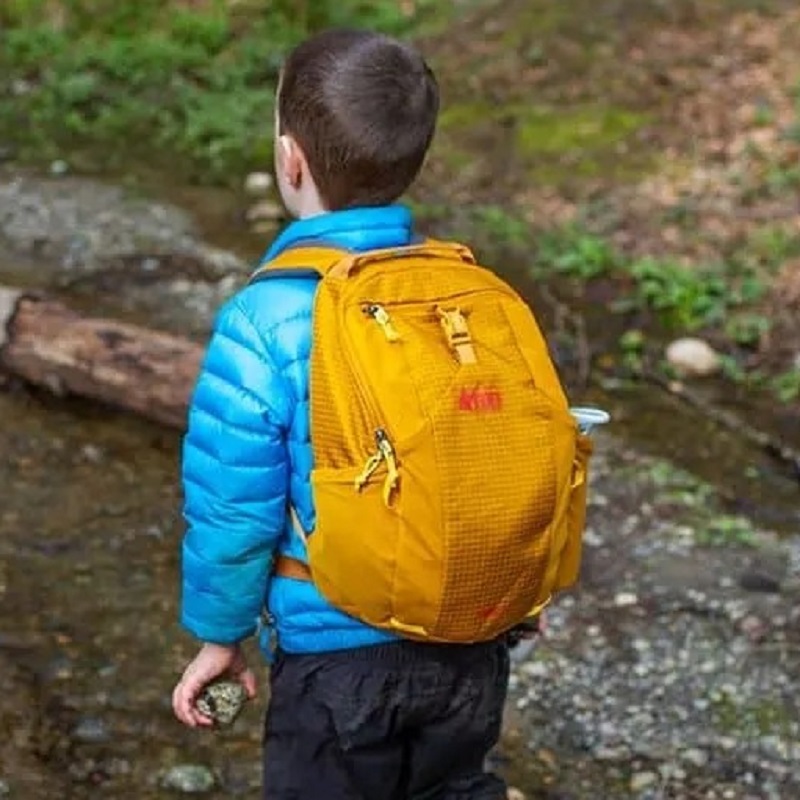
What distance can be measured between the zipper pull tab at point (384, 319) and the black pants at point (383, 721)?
1.80ft

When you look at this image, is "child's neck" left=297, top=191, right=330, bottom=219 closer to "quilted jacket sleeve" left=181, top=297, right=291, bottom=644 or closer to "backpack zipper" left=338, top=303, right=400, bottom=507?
"quilted jacket sleeve" left=181, top=297, right=291, bottom=644

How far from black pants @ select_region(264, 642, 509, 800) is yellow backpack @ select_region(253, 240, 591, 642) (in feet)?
0.47

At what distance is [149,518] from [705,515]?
5.93ft

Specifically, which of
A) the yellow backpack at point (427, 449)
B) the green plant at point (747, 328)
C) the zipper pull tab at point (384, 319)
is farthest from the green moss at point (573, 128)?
the zipper pull tab at point (384, 319)

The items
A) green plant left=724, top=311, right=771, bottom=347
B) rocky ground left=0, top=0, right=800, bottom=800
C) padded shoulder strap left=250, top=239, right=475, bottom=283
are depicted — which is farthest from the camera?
green plant left=724, top=311, right=771, bottom=347

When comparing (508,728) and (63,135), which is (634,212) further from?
(508,728)

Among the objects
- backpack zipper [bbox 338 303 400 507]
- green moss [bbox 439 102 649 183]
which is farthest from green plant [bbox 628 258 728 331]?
backpack zipper [bbox 338 303 400 507]

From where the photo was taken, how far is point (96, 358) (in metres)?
5.87

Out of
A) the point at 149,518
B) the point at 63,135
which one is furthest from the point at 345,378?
the point at 63,135

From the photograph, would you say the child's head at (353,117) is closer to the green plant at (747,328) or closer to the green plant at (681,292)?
the green plant at (747,328)

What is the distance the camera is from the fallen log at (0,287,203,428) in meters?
5.75

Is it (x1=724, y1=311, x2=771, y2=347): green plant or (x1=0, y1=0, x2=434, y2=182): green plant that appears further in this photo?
(x1=0, y1=0, x2=434, y2=182): green plant

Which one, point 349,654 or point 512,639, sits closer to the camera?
point 349,654

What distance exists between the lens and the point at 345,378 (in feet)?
8.18
